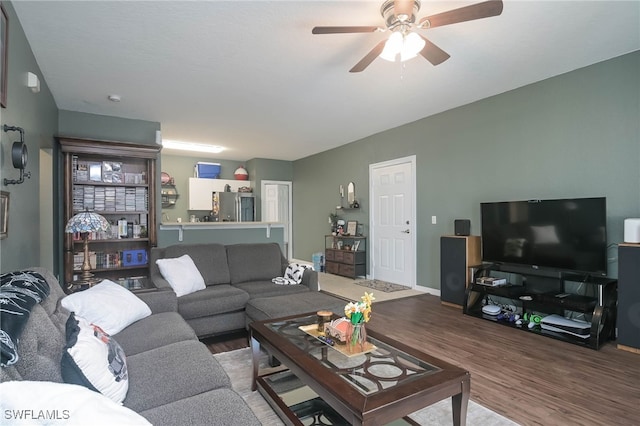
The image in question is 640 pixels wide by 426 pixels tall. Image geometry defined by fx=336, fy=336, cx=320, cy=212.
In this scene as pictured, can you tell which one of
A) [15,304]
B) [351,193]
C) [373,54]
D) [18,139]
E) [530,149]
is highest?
[373,54]

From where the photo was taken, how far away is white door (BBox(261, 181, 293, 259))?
8.26m

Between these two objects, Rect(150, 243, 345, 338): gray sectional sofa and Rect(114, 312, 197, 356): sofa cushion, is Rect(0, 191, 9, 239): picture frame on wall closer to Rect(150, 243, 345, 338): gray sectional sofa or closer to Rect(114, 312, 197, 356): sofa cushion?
Rect(114, 312, 197, 356): sofa cushion

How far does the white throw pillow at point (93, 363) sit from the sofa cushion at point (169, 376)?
7 cm

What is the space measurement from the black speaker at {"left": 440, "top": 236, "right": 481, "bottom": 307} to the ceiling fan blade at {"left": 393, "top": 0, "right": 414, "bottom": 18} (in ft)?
9.28

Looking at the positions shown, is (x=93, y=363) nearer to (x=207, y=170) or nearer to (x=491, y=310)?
(x=491, y=310)

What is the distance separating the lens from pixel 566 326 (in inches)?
125

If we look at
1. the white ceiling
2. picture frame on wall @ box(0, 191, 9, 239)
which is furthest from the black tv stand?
picture frame on wall @ box(0, 191, 9, 239)

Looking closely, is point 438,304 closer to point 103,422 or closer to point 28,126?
point 103,422

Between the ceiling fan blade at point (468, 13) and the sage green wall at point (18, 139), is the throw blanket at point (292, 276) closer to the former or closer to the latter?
the sage green wall at point (18, 139)

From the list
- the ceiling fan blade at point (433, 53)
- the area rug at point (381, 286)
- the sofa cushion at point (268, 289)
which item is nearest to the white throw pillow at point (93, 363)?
the sofa cushion at point (268, 289)

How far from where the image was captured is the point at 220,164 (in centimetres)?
833

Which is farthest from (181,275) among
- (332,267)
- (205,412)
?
(332,267)

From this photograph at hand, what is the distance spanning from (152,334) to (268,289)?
146 centimetres

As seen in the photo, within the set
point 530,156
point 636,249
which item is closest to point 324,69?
point 530,156
